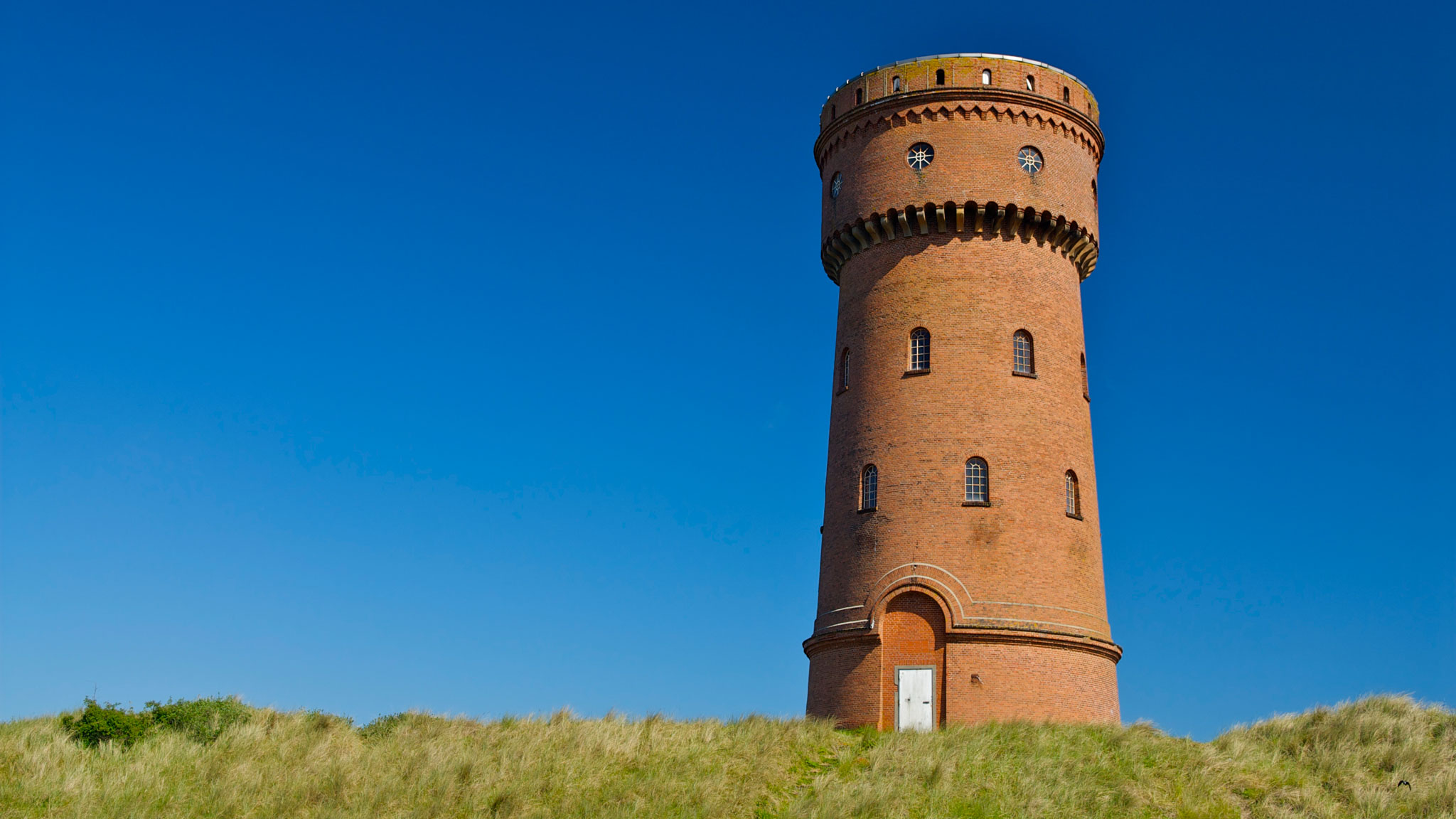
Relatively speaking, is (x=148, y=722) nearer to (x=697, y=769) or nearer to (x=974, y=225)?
(x=697, y=769)

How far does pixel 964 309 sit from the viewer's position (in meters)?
Result: 29.5

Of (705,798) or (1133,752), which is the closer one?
(705,798)

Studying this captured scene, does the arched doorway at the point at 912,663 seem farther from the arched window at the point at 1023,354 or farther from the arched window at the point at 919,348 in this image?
the arched window at the point at 1023,354

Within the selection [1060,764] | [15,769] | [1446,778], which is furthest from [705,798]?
[1446,778]

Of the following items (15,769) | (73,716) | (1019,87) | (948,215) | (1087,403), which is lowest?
(15,769)

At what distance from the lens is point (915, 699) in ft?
89.1

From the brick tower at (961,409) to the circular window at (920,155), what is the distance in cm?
5

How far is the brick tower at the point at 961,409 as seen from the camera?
27406 mm

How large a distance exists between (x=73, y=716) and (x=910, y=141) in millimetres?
21096

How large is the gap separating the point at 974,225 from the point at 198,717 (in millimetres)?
19084

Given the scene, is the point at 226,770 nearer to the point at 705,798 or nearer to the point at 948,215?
the point at 705,798

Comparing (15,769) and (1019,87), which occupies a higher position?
(1019,87)

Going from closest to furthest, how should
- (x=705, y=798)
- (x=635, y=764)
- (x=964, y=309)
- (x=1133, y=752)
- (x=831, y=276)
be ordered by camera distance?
(x=705, y=798) → (x=635, y=764) → (x=1133, y=752) → (x=964, y=309) → (x=831, y=276)

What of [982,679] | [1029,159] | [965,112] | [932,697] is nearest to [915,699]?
[932,697]
